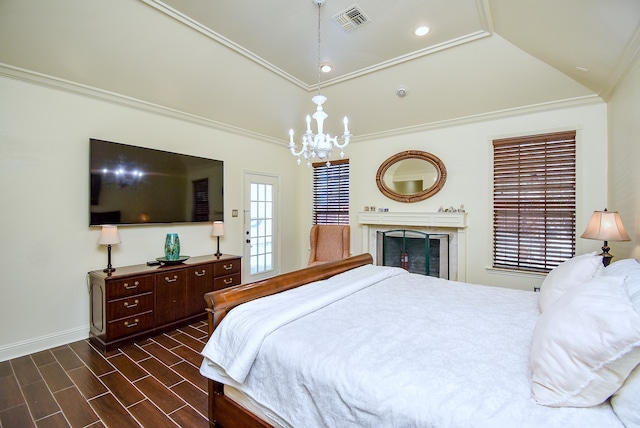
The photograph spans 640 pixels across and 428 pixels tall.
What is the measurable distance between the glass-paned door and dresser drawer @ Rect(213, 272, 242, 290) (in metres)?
0.80

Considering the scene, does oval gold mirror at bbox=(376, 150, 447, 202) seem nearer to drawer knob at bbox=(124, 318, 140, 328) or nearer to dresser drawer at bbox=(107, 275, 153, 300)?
dresser drawer at bbox=(107, 275, 153, 300)

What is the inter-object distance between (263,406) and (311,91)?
4.13 meters

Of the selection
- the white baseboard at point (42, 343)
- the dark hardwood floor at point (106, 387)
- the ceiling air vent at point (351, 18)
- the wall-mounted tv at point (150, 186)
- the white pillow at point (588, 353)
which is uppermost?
the ceiling air vent at point (351, 18)

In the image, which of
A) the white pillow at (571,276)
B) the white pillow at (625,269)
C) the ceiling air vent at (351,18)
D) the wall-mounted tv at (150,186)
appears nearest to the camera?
the white pillow at (625,269)

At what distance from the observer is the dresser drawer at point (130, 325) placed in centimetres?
294

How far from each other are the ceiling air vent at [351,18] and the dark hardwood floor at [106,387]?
351 cm

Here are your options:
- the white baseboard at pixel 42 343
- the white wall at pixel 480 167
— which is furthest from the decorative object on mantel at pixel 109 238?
the white wall at pixel 480 167

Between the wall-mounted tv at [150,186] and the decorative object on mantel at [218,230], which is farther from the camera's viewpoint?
the decorative object on mantel at [218,230]

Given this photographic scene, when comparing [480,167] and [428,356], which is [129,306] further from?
[480,167]

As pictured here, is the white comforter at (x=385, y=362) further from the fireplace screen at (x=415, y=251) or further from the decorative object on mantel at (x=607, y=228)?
the fireplace screen at (x=415, y=251)

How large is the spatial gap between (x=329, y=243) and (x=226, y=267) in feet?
6.11

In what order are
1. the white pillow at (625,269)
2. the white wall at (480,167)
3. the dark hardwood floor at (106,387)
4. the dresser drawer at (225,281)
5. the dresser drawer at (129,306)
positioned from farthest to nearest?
the dresser drawer at (225,281)
the white wall at (480,167)
the dresser drawer at (129,306)
the dark hardwood floor at (106,387)
the white pillow at (625,269)

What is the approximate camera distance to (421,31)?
306 centimetres

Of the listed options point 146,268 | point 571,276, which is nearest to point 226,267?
point 146,268
